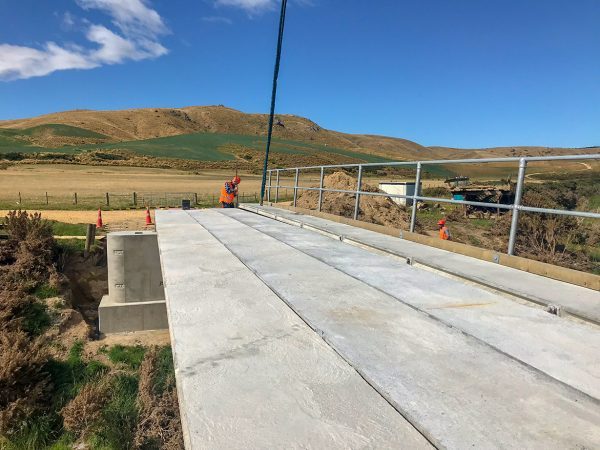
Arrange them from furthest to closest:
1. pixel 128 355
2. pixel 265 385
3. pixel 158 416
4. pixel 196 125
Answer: pixel 196 125
pixel 128 355
pixel 158 416
pixel 265 385

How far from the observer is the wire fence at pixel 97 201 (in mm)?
24078

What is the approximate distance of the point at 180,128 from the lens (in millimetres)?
146125

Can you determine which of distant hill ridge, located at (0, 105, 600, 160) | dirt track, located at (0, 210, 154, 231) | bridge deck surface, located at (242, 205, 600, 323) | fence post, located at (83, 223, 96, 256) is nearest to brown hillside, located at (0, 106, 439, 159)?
distant hill ridge, located at (0, 105, 600, 160)

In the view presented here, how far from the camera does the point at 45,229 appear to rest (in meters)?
12.4

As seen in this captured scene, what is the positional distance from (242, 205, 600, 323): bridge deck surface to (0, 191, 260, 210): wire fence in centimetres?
2021

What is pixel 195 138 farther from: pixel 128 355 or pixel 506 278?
pixel 506 278

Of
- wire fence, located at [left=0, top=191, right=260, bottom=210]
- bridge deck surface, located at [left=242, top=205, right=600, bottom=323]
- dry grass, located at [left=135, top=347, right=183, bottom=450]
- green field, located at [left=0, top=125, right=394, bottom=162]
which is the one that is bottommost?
dry grass, located at [left=135, top=347, right=183, bottom=450]

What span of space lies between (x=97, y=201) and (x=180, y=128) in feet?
415

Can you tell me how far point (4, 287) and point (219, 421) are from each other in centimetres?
1019

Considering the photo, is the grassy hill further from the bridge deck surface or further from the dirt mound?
the bridge deck surface

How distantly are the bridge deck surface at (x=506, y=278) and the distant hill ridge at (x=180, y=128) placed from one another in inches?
3726

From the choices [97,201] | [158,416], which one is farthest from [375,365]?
[97,201]

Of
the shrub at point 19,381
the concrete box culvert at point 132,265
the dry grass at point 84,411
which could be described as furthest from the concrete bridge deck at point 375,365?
the concrete box culvert at point 132,265

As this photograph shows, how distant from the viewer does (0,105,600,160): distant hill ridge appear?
103 metres
